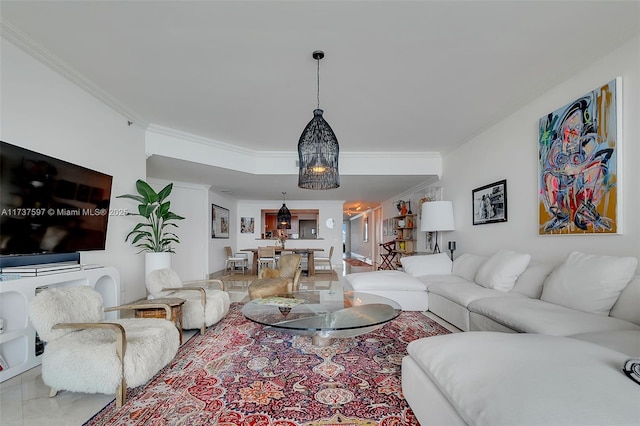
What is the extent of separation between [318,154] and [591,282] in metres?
2.57

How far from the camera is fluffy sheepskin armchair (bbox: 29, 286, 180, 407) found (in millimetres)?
1896

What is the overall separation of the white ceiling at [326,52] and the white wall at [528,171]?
0.17 m

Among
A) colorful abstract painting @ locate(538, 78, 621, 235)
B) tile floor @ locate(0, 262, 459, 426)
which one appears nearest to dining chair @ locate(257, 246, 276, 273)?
tile floor @ locate(0, 262, 459, 426)

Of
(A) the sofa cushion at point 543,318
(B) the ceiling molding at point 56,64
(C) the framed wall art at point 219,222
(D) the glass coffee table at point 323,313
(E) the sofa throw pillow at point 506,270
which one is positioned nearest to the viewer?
(A) the sofa cushion at point 543,318

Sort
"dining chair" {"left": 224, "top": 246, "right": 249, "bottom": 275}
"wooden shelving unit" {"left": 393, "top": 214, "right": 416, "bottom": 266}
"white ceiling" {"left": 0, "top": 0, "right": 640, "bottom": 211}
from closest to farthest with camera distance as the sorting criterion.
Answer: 1. "white ceiling" {"left": 0, "top": 0, "right": 640, "bottom": 211}
2. "wooden shelving unit" {"left": 393, "top": 214, "right": 416, "bottom": 266}
3. "dining chair" {"left": 224, "top": 246, "right": 249, "bottom": 275}

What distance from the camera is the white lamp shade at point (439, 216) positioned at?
5.24 metres

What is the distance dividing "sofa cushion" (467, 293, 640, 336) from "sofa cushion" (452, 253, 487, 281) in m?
1.29

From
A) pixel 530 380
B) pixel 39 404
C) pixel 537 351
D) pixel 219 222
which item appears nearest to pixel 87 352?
pixel 39 404

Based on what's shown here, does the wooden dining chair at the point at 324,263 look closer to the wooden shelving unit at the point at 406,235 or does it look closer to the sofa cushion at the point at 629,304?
the wooden shelving unit at the point at 406,235

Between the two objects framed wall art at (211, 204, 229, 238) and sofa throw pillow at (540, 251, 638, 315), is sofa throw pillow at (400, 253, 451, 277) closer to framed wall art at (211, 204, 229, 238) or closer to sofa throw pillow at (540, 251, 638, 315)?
sofa throw pillow at (540, 251, 638, 315)

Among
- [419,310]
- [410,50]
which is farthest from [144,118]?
[419,310]

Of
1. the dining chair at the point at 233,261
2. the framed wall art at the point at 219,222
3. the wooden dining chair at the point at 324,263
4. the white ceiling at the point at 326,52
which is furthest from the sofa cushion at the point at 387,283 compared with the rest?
the dining chair at the point at 233,261

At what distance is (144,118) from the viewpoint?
170 inches

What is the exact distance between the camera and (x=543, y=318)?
2240mm
